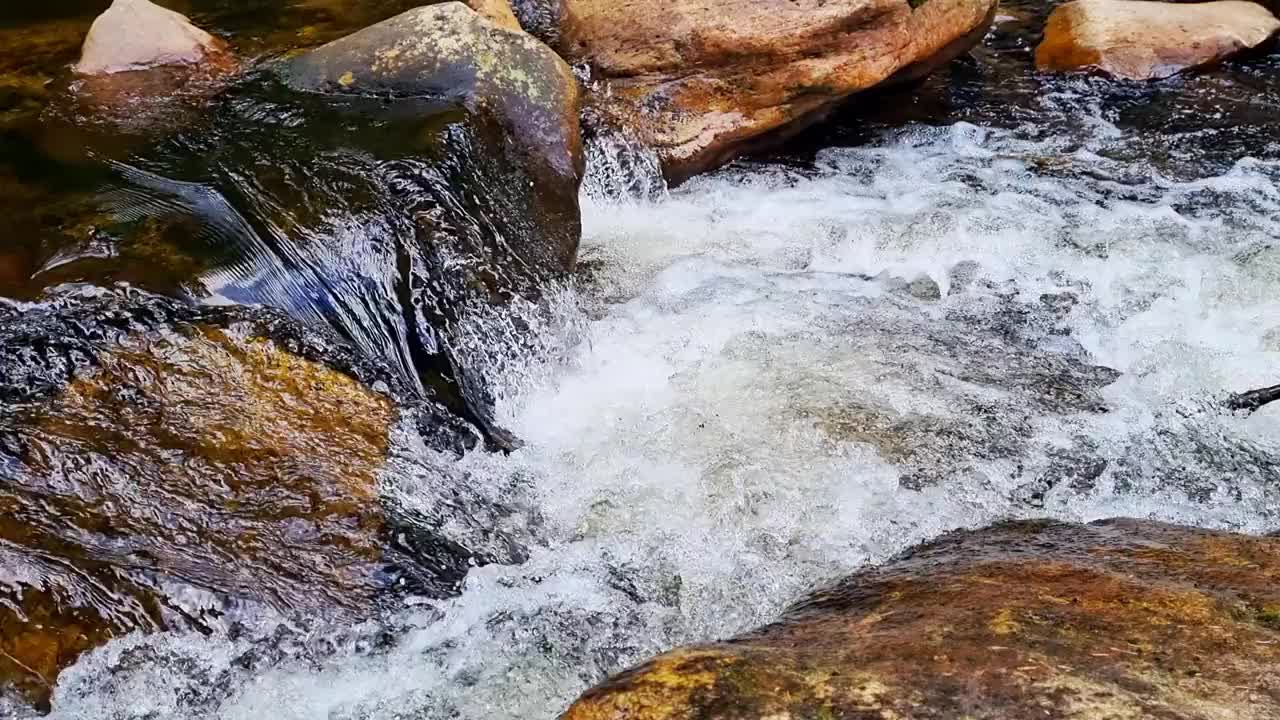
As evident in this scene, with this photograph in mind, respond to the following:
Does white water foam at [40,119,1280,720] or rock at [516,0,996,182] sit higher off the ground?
rock at [516,0,996,182]

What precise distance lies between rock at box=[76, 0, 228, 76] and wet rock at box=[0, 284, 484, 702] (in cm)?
271

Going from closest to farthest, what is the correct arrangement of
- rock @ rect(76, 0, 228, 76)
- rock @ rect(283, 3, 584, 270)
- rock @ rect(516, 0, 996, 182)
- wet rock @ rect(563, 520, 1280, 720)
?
1. wet rock @ rect(563, 520, 1280, 720)
2. rock @ rect(283, 3, 584, 270)
3. rock @ rect(76, 0, 228, 76)
4. rock @ rect(516, 0, 996, 182)

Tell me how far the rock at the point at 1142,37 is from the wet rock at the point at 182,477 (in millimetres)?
6339

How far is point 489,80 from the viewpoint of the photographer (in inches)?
201

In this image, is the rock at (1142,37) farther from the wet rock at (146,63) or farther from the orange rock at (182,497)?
the orange rock at (182,497)

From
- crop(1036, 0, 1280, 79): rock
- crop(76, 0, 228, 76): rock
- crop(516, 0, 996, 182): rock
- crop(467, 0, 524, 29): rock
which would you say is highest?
crop(76, 0, 228, 76): rock

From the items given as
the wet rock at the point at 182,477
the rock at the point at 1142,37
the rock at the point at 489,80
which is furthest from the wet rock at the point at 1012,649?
the rock at the point at 1142,37

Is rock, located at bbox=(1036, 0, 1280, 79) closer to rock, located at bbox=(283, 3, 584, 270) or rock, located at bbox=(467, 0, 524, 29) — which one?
rock, located at bbox=(467, 0, 524, 29)

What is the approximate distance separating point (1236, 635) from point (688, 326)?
3094 millimetres

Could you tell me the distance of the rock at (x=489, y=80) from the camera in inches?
200

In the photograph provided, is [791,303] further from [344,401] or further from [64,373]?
[64,373]

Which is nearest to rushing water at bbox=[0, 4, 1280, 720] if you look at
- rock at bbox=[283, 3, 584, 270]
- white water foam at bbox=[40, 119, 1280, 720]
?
white water foam at bbox=[40, 119, 1280, 720]

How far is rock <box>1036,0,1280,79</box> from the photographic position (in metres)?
7.69

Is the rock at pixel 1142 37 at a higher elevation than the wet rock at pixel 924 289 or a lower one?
higher
